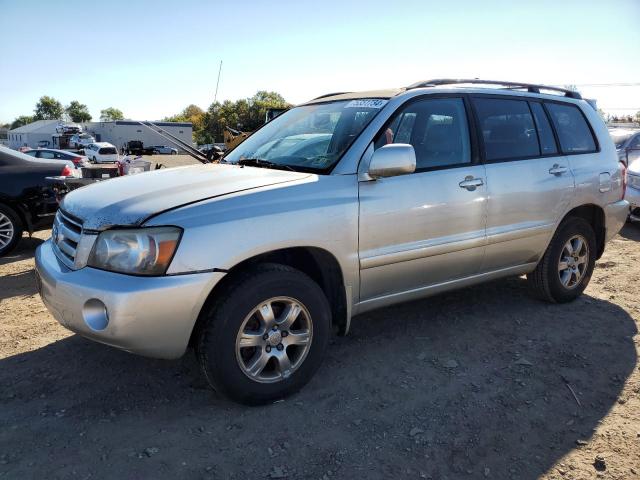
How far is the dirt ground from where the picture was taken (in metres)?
2.41

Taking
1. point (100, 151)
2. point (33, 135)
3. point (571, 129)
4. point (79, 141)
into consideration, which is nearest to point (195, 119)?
point (33, 135)

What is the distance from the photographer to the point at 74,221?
288 cm

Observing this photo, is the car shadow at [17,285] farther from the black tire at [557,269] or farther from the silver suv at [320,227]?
the black tire at [557,269]

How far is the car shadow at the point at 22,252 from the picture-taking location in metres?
6.09

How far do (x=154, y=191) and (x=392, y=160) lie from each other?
138cm

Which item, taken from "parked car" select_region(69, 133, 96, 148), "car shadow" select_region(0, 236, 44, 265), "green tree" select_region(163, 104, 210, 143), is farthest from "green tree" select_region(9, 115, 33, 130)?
"car shadow" select_region(0, 236, 44, 265)

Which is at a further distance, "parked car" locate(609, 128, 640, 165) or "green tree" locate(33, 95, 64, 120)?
"green tree" locate(33, 95, 64, 120)

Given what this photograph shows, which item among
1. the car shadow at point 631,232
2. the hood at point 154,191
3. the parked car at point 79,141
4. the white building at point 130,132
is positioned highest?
the white building at point 130,132

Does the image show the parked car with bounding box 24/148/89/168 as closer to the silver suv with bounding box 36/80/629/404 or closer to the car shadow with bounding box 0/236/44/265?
the car shadow with bounding box 0/236/44/265

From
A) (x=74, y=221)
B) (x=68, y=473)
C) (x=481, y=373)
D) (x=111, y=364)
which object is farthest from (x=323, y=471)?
(x=74, y=221)

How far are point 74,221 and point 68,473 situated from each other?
1323 millimetres

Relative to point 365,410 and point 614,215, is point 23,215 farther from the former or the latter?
point 614,215

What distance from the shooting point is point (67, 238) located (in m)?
2.93

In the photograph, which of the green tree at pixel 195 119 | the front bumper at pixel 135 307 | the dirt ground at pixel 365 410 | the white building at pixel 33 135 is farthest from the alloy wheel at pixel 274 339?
the green tree at pixel 195 119
